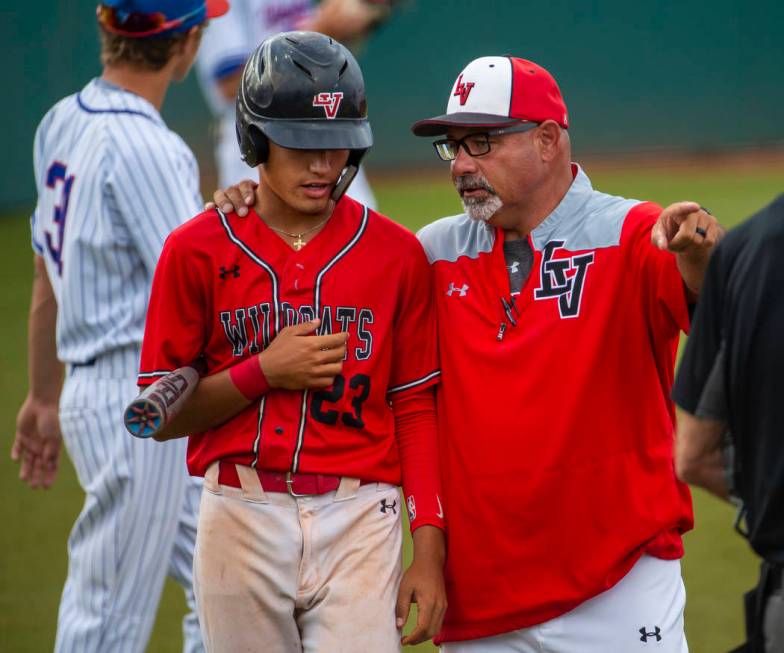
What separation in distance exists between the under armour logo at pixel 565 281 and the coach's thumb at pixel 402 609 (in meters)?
0.78

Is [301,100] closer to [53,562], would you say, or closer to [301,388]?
[301,388]

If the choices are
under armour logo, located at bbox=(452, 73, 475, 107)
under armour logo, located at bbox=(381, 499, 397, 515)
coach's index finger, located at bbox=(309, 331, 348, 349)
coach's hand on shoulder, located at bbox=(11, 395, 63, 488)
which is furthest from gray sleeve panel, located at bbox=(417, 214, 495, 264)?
coach's hand on shoulder, located at bbox=(11, 395, 63, 488)

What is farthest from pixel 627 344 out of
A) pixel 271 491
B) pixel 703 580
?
pixel 703 580

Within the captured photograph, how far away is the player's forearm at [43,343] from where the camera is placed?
4.30 meters

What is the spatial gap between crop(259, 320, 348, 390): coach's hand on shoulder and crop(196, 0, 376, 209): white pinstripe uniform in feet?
12.8

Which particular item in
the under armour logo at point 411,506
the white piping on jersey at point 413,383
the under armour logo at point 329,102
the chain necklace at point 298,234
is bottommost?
the under armour logo at point 411,506

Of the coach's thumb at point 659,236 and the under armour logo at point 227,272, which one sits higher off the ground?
the coach's thumb at point 659,236

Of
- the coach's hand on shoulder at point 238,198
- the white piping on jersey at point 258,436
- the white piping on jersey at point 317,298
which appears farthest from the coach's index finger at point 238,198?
the white piping on jersey at point 258,436

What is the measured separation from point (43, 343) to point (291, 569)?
1754 mm

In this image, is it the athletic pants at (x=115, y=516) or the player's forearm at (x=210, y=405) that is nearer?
the player's forearm at (x=210, y=405)

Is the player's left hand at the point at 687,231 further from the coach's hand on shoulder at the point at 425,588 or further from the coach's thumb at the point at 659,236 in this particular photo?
the coach's hand on shoulder at the point at 425,588

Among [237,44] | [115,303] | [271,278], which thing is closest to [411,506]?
[271,278]

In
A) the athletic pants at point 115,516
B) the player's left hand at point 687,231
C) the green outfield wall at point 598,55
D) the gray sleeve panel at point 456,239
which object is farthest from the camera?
the green outfield wall at point 598,55

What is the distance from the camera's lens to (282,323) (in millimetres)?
3047
